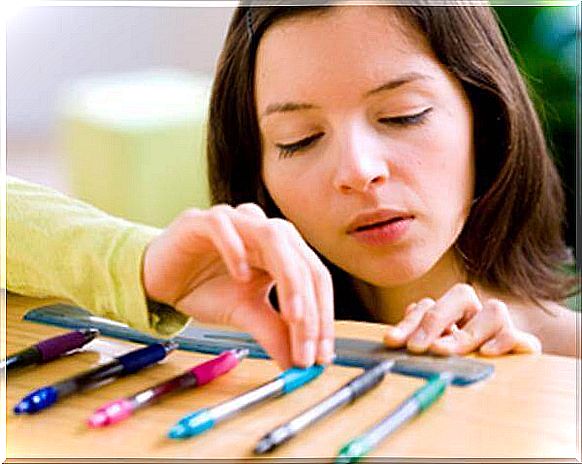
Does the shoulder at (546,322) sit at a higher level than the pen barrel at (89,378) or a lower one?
lower

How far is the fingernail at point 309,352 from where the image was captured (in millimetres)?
554

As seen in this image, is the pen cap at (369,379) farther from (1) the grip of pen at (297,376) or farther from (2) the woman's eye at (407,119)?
(2) the woman's eye at (407,119)

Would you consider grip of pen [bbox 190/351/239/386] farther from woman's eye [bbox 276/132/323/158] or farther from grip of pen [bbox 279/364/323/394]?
woman's eye [bbox 276/132/323/158]

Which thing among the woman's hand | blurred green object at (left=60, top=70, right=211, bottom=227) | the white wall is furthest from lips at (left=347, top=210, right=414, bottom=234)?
the white wall

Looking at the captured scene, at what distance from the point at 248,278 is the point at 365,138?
0.29 meters

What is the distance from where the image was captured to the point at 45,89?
432 centimetres

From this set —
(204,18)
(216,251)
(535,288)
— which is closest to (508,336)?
(216,251)

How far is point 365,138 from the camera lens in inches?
32.4

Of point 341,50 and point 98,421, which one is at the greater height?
point 341,50

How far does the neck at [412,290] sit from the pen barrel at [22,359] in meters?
0.48

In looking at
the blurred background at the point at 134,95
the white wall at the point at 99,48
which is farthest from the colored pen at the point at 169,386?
the white wall at the point at 99,48

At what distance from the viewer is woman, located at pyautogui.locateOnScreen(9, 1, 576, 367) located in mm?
583

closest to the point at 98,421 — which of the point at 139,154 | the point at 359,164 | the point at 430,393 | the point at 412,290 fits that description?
the point at 430,393

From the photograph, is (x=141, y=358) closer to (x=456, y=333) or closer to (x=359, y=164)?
(x=456, y=333)
